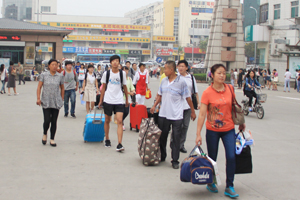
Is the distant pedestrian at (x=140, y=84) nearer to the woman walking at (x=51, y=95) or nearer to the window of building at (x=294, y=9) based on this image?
the woman walking at (x=51, y=95)

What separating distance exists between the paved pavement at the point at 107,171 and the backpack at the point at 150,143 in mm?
153

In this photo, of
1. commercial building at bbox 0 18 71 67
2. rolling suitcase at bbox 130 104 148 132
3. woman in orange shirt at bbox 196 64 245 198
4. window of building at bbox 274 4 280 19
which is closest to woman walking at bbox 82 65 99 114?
rolling suitcase at bbox 130 104 148 132

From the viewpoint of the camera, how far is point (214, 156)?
4.86 m

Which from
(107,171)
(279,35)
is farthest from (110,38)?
(107,171)

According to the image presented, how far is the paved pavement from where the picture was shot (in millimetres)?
4781

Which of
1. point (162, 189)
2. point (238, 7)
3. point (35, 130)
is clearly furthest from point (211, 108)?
point (238, 7)

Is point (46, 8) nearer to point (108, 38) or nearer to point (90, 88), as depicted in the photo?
point (108, 38)

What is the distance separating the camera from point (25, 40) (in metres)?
35.2

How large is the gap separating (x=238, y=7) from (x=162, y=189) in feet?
119

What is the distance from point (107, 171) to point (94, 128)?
6.83 feet

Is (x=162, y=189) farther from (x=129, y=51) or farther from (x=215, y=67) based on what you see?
(x=129, y=51)

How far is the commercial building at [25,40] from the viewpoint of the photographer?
3444 cm

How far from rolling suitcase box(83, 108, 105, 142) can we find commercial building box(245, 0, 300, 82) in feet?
101

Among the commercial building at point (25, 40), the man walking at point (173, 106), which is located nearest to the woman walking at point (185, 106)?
the man walking at point (173, 106)
